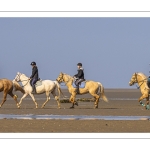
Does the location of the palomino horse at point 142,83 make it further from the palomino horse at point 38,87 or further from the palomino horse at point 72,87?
the palomino horse at point 38,87

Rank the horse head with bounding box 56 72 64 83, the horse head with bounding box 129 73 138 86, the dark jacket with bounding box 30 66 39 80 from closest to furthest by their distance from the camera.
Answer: the dark jacket with bounding box 30 66 39 80 → the horse head with bounding box 129 73 138 86 → the horse head with bounding box 56 72 64 83

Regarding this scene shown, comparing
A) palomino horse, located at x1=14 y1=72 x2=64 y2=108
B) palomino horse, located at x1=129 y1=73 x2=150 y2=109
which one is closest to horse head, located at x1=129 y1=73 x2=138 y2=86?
palomino horse, located at x1=129 y1=73 x2=150 y2=109

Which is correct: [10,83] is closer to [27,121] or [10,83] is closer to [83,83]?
[83,83]

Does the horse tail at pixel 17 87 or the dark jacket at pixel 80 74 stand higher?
the dark jacket at pixel 80 74

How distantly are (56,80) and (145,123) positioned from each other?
12.0 meters

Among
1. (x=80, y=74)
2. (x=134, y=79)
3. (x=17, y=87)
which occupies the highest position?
(x=80, y=74)

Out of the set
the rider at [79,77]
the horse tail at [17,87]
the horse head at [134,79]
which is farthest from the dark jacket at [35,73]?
the horse head at [134,79]

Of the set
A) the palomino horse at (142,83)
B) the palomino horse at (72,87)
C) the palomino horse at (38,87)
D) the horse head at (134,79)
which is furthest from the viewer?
the palomino horse at (72,87)

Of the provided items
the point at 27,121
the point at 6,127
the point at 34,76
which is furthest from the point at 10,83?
the point at 6,127

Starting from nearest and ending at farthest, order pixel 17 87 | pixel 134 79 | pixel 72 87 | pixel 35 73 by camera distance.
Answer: pixel 35 73 < pixel 17 87 < pixel 134 79 < pixel 72 87

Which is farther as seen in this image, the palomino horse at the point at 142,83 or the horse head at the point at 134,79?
the horse head at the point at 134,79

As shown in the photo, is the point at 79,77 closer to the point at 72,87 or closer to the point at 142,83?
the point at 72,87

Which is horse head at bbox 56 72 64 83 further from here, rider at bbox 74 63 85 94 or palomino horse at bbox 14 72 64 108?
rider at bbox 74 63 85 94

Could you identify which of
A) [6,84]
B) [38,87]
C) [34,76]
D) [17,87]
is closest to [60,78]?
[38,87]
